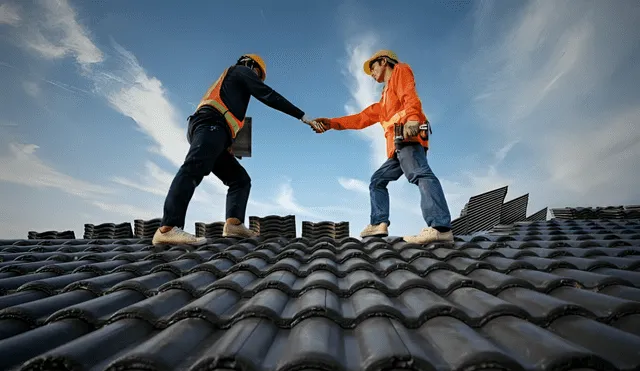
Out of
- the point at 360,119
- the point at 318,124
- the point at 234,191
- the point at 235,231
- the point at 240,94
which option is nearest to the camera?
the point at 240,94

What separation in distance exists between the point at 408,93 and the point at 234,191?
2.52 m

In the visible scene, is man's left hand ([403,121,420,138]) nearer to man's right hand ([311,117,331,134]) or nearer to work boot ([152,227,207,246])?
man's right hand ([311,117,331,134])

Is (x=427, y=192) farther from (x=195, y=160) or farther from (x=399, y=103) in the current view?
(x=195, y=160)

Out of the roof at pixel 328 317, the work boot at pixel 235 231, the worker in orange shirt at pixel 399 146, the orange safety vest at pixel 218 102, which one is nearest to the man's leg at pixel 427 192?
the worker in orange shirt at pixel 399 146

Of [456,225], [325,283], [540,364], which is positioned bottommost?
[540,364]

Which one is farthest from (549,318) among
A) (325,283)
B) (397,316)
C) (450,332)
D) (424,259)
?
(424,259)

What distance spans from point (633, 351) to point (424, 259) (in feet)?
5.45

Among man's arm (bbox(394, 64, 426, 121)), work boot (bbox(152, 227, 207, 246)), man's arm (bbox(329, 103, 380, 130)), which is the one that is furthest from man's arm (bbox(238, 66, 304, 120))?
work boot (bbox(152, 227, 207, 246))

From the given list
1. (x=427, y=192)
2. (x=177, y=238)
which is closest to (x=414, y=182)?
(x=427, y=192)

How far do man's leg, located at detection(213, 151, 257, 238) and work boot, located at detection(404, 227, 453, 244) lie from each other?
6.86 ft

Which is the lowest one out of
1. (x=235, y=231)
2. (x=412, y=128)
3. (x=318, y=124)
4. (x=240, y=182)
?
(x=235, y=231)

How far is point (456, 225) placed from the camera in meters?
8.29

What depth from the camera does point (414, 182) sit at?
13.2ft

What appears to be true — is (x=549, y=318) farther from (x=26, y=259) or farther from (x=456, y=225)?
(x=456, y=225)
